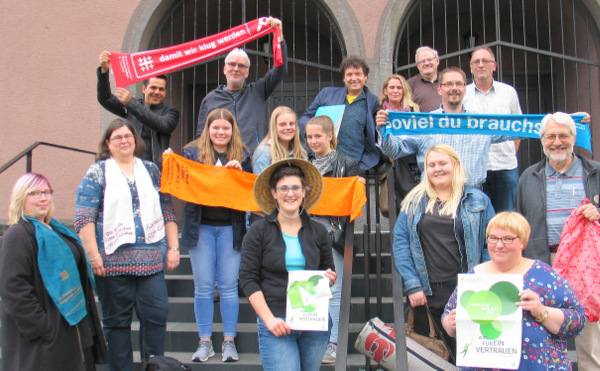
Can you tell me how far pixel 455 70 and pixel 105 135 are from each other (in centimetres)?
285

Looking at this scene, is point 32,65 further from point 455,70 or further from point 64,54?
point 455,70

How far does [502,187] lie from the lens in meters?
4.82

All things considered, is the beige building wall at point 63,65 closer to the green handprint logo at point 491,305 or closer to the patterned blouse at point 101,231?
the patterned blouse at point 101,231

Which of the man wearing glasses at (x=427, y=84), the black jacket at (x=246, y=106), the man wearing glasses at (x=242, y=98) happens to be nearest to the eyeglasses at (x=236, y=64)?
the man wearing glasses at (x=242, y=98)

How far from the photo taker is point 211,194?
4.25 m

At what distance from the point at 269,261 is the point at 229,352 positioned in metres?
1.49

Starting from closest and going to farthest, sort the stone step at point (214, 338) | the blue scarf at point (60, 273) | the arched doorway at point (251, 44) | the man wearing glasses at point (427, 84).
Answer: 1. the blue scarf at point (60, 273)
2. the stone step at point (214, 338)
3. the man wearing glasses at point (427, 84)
4. the arched doorway at point (251, 44)

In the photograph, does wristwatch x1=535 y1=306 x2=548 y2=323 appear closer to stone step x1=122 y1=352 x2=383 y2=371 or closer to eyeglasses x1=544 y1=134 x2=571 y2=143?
eyeglasses x1=544 y1=134 x2=571 y2=143

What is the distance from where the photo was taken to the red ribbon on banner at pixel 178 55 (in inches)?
193

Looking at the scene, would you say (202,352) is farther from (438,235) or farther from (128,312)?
(438,235)

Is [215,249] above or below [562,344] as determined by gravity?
above

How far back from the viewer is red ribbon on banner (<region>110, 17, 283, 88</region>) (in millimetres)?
4914

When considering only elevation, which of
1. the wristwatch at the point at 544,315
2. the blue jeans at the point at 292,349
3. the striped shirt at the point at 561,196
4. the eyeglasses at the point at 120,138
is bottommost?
the blue jeans at the point at 292,349

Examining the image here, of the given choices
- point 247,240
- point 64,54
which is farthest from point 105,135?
point 64,54
